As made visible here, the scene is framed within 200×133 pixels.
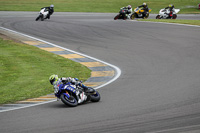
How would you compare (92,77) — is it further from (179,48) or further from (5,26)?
(5,26)

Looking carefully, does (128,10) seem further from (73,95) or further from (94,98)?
(73,95)

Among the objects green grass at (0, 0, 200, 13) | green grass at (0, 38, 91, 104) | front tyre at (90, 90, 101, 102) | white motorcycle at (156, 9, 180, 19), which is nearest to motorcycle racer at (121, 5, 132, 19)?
white motorcycle at (156, 9, 180, 19)

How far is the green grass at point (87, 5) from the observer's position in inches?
1784

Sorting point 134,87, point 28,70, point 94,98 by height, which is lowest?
point 28,70

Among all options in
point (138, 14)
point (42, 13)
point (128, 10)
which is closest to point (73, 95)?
point (42, 13)

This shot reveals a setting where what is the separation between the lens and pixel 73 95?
34.3ft

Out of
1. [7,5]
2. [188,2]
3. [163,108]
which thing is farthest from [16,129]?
[188,2]

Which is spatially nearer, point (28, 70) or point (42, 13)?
point (28, 70)

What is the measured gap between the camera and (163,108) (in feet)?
A: 30.3

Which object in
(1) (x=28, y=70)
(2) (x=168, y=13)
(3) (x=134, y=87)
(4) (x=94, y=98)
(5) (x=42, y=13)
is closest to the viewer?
(4) (x=94, y=98)

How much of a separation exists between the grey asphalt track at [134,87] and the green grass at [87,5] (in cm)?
1814

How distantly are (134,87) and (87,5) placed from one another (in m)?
38.1

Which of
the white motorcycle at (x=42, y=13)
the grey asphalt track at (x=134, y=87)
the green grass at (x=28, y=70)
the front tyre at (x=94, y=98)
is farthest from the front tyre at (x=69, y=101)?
the white motorcycle at (x=42, y=13)

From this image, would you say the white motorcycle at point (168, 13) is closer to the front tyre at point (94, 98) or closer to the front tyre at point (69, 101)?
the front tyre at point (94, 98)
